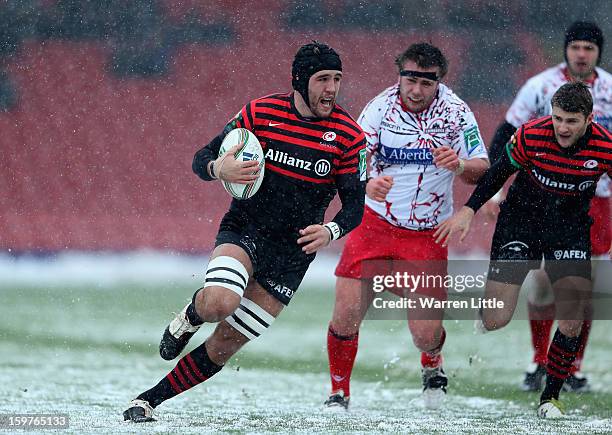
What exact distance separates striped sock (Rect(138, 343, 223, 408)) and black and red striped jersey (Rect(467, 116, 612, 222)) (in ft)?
5.96

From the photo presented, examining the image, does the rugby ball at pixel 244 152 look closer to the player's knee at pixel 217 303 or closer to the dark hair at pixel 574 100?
the player's knee at pixel 217 303

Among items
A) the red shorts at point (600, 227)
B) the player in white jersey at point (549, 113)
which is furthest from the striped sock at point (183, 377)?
the red shorts at point (600, 227)

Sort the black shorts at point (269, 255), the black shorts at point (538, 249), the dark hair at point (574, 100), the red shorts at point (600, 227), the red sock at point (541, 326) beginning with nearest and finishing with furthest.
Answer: the black shorts at point (269, 255) < the dark hair at point (574, 100) < the black shorts at point (538, 249) < the red shorts at point (600, 227) < the red sock at point (541, 326)

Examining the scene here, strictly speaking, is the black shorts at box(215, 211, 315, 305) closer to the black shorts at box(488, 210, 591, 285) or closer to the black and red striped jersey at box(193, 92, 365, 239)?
the black and red striped jersey at box(193, 92, 365, 239)

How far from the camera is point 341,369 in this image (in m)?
6.21

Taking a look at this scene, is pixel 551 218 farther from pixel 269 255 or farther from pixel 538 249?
pixel 269 255

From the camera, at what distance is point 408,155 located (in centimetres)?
631

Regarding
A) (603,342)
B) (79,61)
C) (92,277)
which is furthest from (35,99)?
(603,342)

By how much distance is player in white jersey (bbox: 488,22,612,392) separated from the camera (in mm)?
6887

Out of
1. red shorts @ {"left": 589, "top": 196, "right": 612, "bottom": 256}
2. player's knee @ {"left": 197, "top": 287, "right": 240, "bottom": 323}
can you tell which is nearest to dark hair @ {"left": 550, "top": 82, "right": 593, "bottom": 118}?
red shorts @ {"left": 589, "top": 196, "right": 612, "bottom": 256}

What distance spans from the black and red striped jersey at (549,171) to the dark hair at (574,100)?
0.70 ft

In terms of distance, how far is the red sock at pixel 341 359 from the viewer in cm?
621

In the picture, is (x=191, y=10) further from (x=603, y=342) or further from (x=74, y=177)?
(x=603, y=342)

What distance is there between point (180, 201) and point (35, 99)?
3.58m
